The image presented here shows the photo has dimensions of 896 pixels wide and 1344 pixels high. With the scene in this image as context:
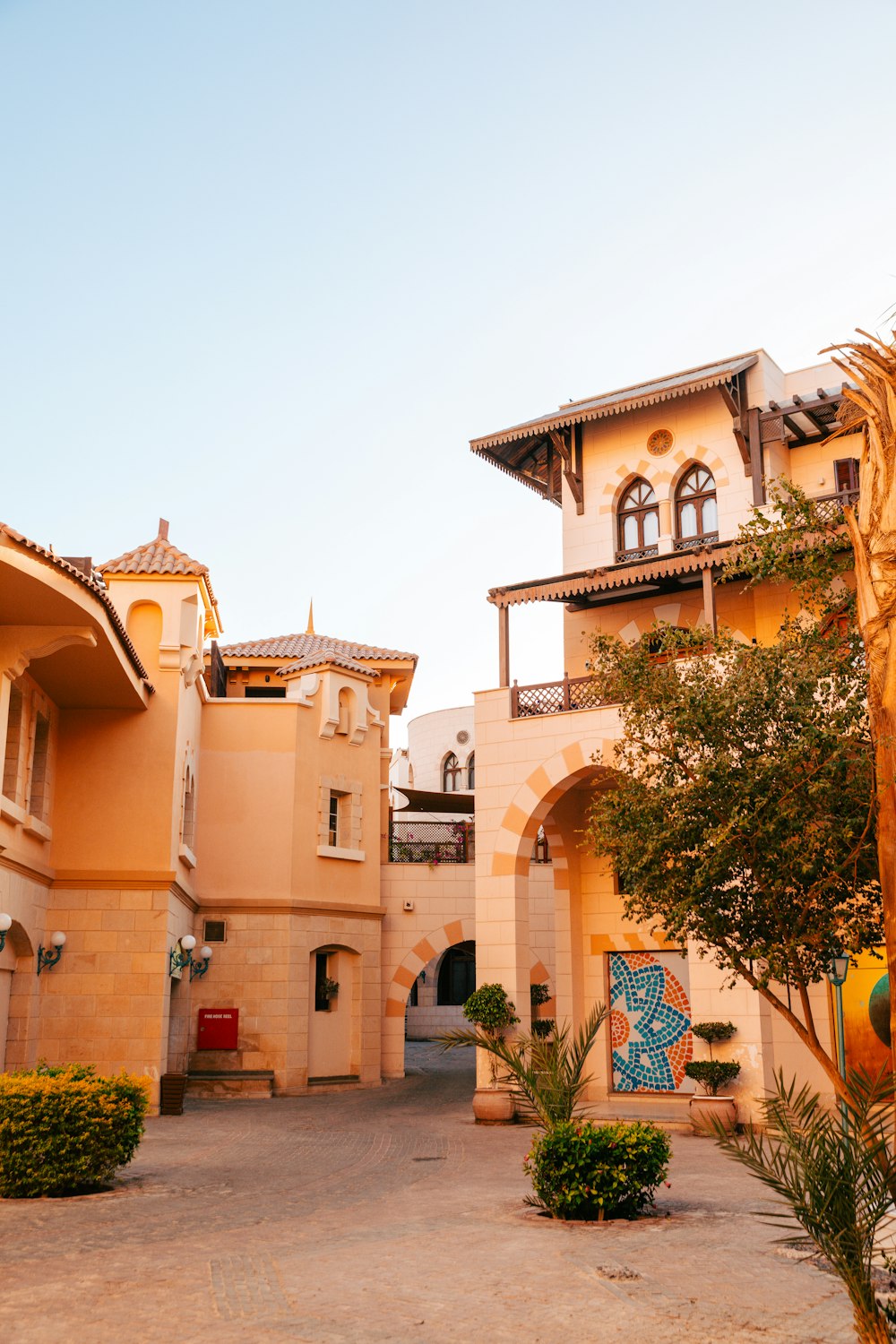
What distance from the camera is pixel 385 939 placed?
81.4ft

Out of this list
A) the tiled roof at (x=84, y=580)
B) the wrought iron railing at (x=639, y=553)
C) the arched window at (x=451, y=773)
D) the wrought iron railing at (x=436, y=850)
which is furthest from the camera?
the arched window at (x=451, y=773)

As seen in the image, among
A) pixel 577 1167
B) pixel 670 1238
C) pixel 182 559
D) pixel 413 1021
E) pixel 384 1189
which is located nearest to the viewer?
pixel 670 1238

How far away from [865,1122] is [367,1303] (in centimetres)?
332

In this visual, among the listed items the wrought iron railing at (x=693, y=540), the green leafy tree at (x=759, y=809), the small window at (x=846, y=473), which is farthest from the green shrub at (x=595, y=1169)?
the small window at (x=846, y=473)

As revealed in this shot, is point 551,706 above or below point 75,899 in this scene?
→ above

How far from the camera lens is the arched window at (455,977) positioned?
37.2m

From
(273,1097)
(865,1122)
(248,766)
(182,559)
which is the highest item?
(182,559)

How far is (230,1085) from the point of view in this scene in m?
21.2

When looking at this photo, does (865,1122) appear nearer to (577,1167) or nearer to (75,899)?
(577,1167)

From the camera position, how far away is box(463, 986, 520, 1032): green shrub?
1889 centimetres

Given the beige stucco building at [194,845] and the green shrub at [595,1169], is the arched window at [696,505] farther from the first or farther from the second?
the green shrub at [595,1169]

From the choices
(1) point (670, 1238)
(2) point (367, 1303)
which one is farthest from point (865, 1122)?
(1) point (670, 1238)

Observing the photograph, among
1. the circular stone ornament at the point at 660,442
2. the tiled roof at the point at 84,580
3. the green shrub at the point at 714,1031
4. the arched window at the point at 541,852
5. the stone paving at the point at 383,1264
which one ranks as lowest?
the stone paving at the point at 383,1264

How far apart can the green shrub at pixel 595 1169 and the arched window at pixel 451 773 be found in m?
38.2
